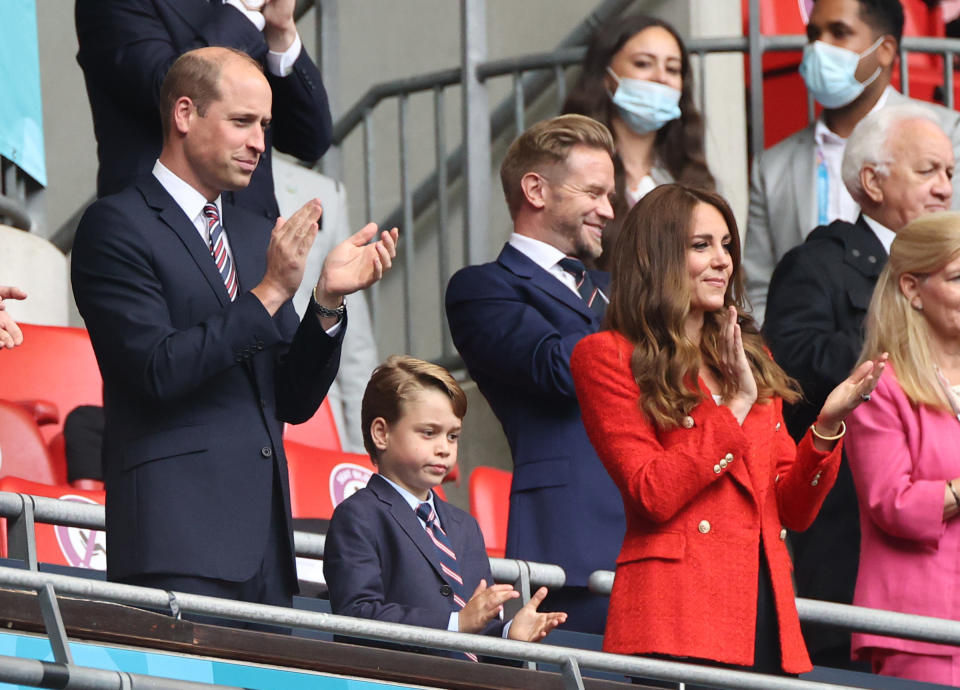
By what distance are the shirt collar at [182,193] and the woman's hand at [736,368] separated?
1.10 meters

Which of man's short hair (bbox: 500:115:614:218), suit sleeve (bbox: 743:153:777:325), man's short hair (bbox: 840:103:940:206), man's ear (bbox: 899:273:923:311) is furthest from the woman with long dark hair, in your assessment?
man's ear (bbox: 899:273:923:311)

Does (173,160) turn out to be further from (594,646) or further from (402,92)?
(402,92)

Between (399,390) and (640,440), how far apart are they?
0.68 metres

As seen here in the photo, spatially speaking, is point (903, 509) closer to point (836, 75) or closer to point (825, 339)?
point (825, 339)

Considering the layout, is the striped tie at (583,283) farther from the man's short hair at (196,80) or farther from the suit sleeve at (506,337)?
the man's short hair at (196,80)

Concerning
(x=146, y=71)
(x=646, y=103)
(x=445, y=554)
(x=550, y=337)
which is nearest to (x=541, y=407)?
(x=550, y=337)

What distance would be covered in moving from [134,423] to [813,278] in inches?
81.9

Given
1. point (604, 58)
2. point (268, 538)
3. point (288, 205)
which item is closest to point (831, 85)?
point (604, 58)

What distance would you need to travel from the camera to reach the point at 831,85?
6.61 meters

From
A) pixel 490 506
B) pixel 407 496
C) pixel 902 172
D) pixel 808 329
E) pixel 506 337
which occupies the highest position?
pixel 902 172

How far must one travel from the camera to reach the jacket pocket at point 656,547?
12.4 feet

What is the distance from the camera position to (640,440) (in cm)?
386

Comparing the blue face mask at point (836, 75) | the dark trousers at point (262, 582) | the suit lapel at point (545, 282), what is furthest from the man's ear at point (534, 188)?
the blue face mask at point (836, 75)

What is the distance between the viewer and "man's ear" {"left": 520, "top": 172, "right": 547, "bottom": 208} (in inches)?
194
